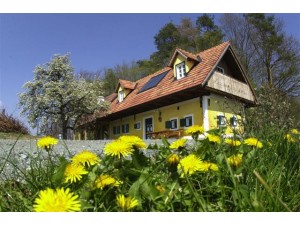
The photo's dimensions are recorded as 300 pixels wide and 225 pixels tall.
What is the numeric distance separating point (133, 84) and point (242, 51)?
7.20 m

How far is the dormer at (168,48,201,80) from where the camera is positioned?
14523 millimetres

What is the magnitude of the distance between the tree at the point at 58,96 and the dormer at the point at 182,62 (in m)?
5.23

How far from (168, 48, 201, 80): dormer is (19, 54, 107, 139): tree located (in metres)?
5.23

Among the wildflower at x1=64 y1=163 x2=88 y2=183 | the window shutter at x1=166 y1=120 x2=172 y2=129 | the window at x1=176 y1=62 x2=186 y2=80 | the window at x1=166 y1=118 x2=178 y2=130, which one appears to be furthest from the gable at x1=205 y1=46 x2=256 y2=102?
the wildflower at x1=64 y1=163 x2=88 y2=183

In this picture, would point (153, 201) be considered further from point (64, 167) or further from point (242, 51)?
point (242, 51)

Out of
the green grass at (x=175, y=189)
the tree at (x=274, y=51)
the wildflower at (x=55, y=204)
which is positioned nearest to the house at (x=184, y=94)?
the tree at (x=274, y=51)

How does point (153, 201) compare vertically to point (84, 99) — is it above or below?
below

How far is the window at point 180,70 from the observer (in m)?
14.6

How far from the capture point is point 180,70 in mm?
14906

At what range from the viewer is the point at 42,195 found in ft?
1.64

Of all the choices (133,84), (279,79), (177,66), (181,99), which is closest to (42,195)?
(181,99)
